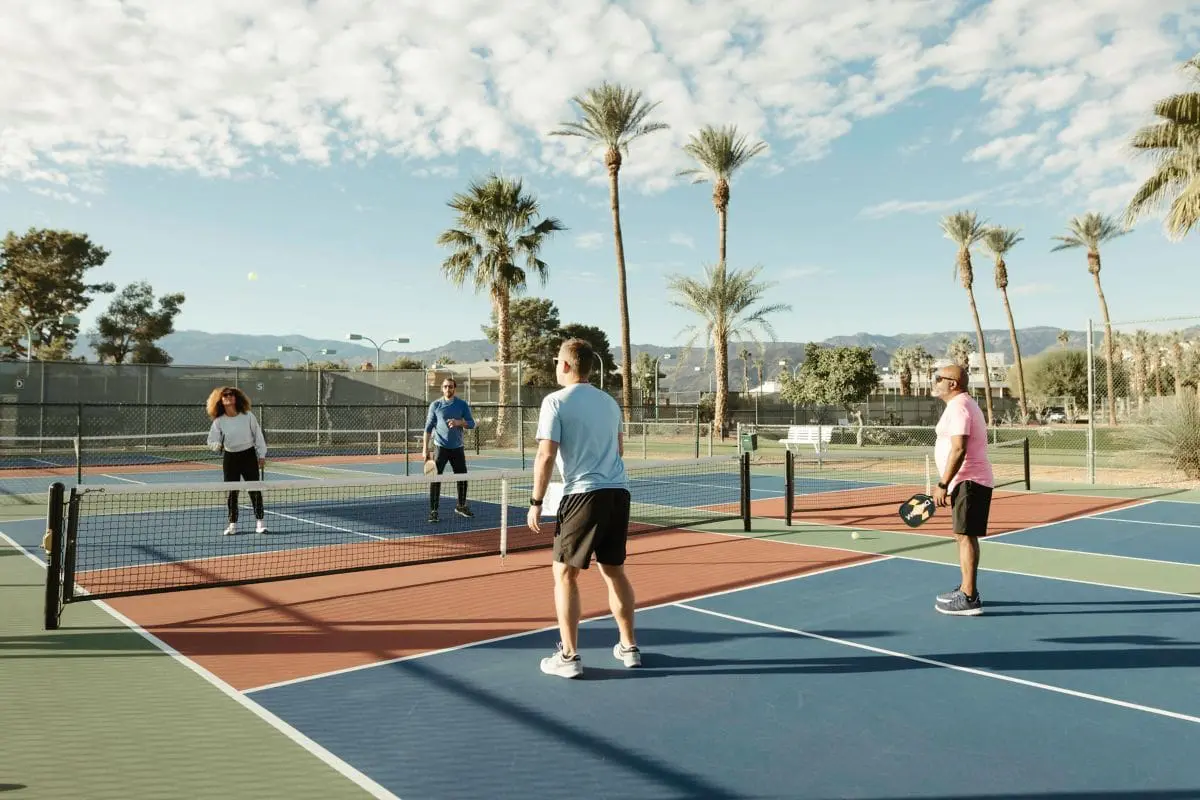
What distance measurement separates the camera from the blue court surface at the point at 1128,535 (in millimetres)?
8719

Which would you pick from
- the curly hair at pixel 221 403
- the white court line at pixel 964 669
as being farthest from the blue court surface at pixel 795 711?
the curly hair at pixel 221 403

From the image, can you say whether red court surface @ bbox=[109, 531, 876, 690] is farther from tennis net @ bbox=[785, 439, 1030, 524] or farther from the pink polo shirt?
tennis net @ bbox=[785, 439, 1030, 524]

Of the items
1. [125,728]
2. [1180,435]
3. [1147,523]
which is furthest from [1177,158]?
[125,728]

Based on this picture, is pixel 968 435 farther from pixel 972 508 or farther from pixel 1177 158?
pixel 1177 158

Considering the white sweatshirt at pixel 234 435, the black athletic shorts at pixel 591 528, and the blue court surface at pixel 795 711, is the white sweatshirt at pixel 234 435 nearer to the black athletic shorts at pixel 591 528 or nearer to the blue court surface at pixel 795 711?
the blue court surface at pixel 795 711

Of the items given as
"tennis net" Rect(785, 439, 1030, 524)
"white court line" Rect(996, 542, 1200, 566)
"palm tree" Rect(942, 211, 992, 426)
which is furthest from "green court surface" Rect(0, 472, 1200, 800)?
"palm tree" Rect(942, 211, 992, 426)

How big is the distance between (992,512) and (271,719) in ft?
34.5

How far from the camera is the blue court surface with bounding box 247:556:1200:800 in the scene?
130 inches

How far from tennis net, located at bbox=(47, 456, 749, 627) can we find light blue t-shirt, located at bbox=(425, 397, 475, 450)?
0.88 metres

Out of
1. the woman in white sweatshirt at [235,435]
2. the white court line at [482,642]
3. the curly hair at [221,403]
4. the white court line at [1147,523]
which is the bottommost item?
the white court line at [482,642]

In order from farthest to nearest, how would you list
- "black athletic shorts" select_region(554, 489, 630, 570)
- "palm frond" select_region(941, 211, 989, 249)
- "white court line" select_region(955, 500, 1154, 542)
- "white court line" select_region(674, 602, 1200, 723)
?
"palm frond" select_region(941, 211, 989, 249), "white court line" select_region(955, 500, 1154, 542), "black athletic shorts" select_region(554, 489, 630, 570), "white court line" select_region(674, 602, 1200, 723)

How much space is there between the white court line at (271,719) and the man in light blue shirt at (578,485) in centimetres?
137

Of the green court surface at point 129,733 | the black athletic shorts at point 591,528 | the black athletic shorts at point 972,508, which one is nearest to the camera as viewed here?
the green court surface at point 129,733

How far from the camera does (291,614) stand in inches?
238
